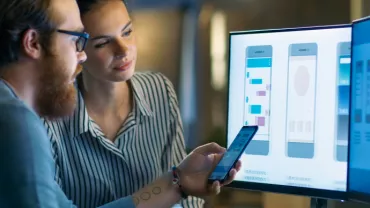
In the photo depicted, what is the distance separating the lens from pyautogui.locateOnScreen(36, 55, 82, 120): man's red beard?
1.18m

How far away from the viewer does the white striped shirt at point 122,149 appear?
151 centimetres

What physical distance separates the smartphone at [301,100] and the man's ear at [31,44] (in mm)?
547

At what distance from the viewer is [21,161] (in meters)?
0.99

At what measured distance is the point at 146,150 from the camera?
63.1 inches

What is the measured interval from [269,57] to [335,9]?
55cm

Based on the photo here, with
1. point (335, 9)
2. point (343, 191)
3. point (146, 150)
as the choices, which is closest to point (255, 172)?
point (343, 191)

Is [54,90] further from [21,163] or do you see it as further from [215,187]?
[215,187]

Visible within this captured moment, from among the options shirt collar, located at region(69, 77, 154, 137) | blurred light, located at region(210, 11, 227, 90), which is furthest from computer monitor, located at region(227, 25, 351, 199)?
blurred light, located at region(210, 11, 227, 90)

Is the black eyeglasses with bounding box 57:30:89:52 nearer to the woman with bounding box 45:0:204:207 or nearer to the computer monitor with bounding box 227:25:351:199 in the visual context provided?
the woman with bounding box 45:0:204:207

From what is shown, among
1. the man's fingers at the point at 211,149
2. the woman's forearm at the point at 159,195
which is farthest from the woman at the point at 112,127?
the man's fingers at the point at 211,149

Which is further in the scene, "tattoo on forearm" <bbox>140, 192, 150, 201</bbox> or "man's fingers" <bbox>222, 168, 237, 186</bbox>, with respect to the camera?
"tattoo on forearm" <bbox>140, 192, 150, 201</bbox>

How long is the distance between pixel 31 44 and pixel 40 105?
5.0 inches

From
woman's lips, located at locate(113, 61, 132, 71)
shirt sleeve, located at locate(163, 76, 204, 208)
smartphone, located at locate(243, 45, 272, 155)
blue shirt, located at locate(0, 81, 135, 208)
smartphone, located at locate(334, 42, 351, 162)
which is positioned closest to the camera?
blue shirt, located at locate(0, 81, 135, 208)

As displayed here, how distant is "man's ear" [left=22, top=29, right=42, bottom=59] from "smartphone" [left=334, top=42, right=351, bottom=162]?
0.62 meters
